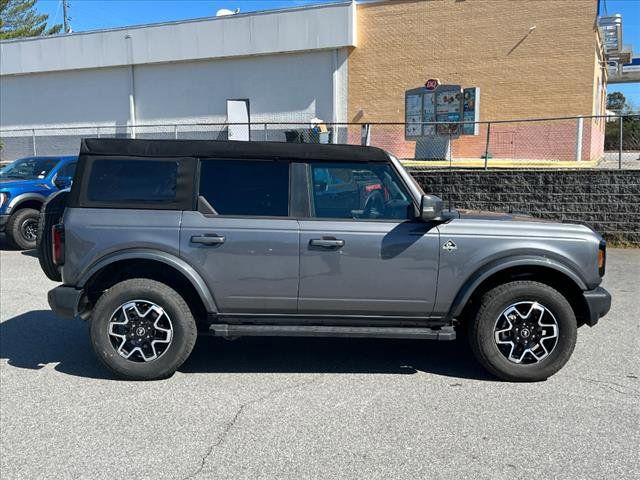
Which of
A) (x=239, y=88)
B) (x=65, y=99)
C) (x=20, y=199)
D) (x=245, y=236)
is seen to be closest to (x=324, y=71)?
(x=239, y=88)

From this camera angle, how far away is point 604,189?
11.7 metres

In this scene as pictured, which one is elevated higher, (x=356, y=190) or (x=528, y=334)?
(x=356, y=190)

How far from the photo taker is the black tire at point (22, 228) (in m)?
11.0

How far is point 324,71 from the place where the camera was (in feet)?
79.3

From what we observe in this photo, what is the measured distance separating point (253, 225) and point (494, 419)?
2.26 m

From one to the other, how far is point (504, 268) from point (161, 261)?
2668mm

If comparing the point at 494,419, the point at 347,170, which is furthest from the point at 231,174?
the point at 494,419

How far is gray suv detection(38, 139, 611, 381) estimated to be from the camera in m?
4.57

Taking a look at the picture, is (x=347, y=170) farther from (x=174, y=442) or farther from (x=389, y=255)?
(x=174, y=442)

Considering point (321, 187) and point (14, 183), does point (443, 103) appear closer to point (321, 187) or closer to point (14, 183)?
point (14, 183)

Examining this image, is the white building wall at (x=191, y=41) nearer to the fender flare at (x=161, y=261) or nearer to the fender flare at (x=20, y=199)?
the fender flare at (x=20, y=199)

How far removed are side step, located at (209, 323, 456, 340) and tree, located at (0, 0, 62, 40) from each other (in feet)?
134

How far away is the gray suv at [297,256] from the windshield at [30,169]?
7833mm

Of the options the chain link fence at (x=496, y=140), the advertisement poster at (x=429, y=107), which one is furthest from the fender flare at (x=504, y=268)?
the advertisement poster at (x=429, y=107)
